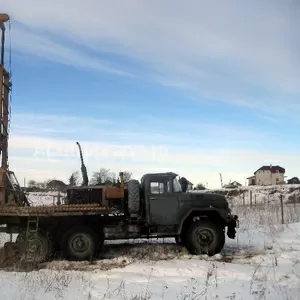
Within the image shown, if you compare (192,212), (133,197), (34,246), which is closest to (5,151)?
(34,246)

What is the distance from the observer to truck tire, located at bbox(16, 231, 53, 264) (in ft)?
35.5

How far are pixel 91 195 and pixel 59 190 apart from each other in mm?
1000

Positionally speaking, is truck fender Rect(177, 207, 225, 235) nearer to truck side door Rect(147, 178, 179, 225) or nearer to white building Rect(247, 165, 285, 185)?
truck side door Rect(147, 178, 179, 225)

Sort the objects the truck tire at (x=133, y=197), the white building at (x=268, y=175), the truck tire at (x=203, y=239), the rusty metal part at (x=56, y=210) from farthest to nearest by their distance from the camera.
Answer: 1. the white building at (x=268, y=175)
2. the truck tire at (x=203, y=239)
3. the truck tire at (x=133, y=197)
4. the rusty metal part at (x=56, y=210)

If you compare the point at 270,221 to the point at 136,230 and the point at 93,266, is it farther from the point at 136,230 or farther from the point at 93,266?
the point at 93,266

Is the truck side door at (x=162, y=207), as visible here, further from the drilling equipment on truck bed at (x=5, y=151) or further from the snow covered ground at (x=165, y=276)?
the drilling equipment on truck bed at (x=5, y=151)

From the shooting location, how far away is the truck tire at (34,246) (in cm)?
1081

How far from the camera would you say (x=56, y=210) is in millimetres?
10898

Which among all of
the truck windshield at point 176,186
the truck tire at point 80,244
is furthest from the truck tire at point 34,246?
the truck windshield at point 176,186

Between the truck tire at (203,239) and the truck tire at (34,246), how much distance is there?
3629 mm

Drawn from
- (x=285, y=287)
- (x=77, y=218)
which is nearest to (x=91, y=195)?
(x=77, y=218)

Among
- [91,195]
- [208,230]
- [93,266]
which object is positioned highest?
[91,195]

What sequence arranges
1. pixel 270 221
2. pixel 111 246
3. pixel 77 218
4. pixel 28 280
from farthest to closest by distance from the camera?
pixel 270 221 → pixel 111 246 → pixel 77 218 → pixel 28 280

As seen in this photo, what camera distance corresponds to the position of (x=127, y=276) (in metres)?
8.69
